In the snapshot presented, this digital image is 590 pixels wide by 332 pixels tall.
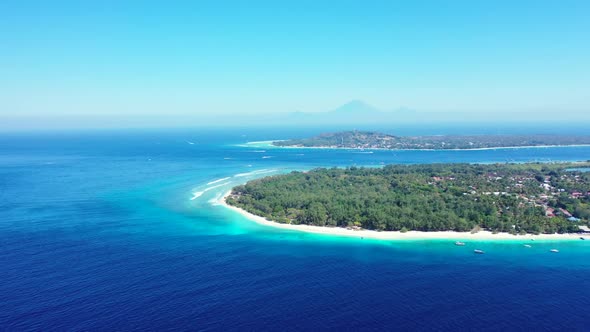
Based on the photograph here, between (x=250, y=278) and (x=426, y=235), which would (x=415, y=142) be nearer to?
(x=426, y=235)

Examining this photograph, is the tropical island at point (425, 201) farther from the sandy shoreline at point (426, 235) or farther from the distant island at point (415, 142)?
the distant island at point (415, 142)

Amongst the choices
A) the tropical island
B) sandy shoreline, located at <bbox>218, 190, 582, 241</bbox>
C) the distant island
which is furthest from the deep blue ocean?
the distant island

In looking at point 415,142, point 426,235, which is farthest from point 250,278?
point 415,142

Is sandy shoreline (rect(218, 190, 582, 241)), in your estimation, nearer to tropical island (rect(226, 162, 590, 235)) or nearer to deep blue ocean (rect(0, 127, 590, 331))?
tropical island (rect(226, 162, 590, 235))

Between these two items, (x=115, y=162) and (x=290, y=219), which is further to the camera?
(x=115, y=162)

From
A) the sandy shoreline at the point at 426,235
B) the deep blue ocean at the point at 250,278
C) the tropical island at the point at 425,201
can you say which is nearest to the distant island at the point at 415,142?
the tropical island at the point at 425,201

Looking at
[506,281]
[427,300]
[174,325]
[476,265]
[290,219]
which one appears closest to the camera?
[174,325]

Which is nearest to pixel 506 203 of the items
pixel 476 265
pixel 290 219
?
pixel 476 265

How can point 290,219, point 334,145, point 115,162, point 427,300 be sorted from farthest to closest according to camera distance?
point 334,145, point 115,162, point 290,219, point 427,300

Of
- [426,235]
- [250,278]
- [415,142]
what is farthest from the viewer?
[415,142]

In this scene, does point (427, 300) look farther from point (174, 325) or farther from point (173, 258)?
point (173, 258)
